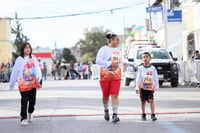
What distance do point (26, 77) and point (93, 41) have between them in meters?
88.5

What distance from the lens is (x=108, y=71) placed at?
9.08 meters

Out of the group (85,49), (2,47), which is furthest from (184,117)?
(85,49)

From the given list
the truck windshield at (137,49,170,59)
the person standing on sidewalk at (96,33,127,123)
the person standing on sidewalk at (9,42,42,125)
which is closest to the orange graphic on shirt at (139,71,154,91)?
the person standing on sidewalk at (96,33,127,123)

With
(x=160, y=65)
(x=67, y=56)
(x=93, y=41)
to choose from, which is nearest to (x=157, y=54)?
(x=160, y=65)

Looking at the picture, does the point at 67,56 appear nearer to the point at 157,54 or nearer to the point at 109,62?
the point at 157,54

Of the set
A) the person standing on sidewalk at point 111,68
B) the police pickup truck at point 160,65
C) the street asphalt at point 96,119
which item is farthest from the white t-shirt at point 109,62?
the police pickup truck at point 160,65

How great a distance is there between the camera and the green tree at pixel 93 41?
96.8m

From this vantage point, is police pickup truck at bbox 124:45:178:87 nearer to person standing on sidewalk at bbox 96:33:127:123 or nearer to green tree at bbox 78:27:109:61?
person standing on sidewalk at bbox 96:33:127:123

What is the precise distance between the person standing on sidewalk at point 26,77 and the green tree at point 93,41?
87.3 m

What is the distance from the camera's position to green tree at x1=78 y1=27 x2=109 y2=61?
96.8 meters

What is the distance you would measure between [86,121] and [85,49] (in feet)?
290

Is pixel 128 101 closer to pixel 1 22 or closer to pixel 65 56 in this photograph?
pixel 1 22

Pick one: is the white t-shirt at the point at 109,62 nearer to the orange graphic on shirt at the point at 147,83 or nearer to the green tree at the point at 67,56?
the orange graphic on shirt at the point at 147,83

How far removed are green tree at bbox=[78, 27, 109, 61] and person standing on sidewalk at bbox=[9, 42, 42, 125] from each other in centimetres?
8733
